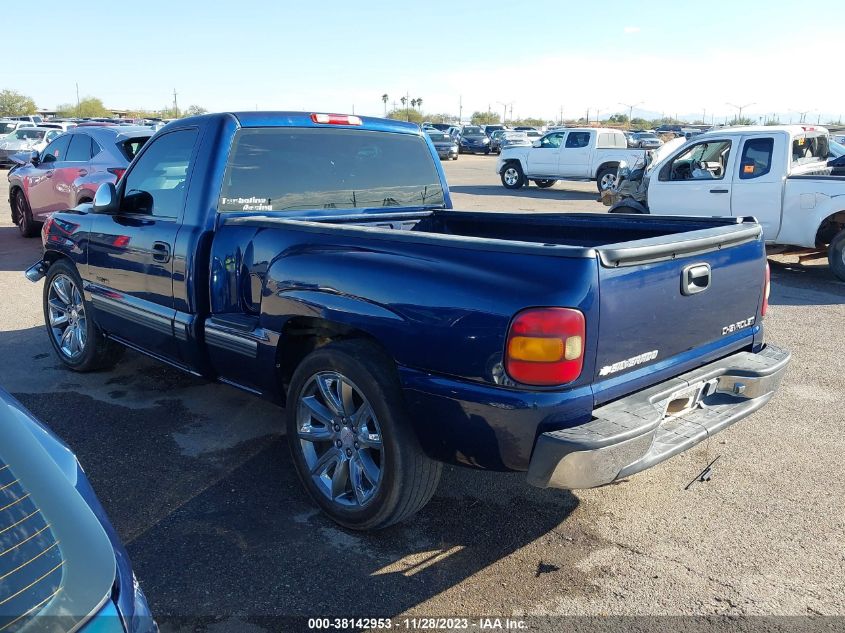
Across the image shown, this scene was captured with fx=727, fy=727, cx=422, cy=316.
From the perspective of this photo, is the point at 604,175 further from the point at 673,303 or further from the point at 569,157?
the point at 673,303

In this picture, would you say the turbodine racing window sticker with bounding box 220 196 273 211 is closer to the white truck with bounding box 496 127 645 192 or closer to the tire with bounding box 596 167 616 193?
the white truck with bounding box 496 127 645 192

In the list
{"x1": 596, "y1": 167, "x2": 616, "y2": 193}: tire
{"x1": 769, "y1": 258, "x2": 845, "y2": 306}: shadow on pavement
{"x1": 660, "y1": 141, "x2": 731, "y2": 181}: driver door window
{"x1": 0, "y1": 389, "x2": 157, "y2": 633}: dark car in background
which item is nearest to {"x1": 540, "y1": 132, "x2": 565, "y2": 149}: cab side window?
{"x1": 596, "y1": 167, "x2": 616, "y2": 193}: tire

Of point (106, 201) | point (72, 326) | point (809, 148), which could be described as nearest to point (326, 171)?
point (106, 201)

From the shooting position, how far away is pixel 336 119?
4.73 meters

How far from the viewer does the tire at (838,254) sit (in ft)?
29.3

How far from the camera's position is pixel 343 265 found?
3.29 m

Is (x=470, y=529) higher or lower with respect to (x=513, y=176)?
lower

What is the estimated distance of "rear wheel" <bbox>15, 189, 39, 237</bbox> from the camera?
11914mm

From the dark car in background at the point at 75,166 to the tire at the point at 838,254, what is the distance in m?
9.24

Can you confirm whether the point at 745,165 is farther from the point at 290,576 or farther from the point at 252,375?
the point at 290,576

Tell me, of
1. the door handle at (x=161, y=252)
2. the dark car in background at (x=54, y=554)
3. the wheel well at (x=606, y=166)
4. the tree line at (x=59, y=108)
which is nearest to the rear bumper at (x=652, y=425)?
the dark car in background at (x=54, y=554)

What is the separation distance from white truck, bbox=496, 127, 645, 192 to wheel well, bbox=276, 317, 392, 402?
55.8 ft

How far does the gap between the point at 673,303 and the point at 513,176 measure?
1991 centimetres

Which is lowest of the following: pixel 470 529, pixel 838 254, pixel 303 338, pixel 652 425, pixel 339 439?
pixel 470 529
